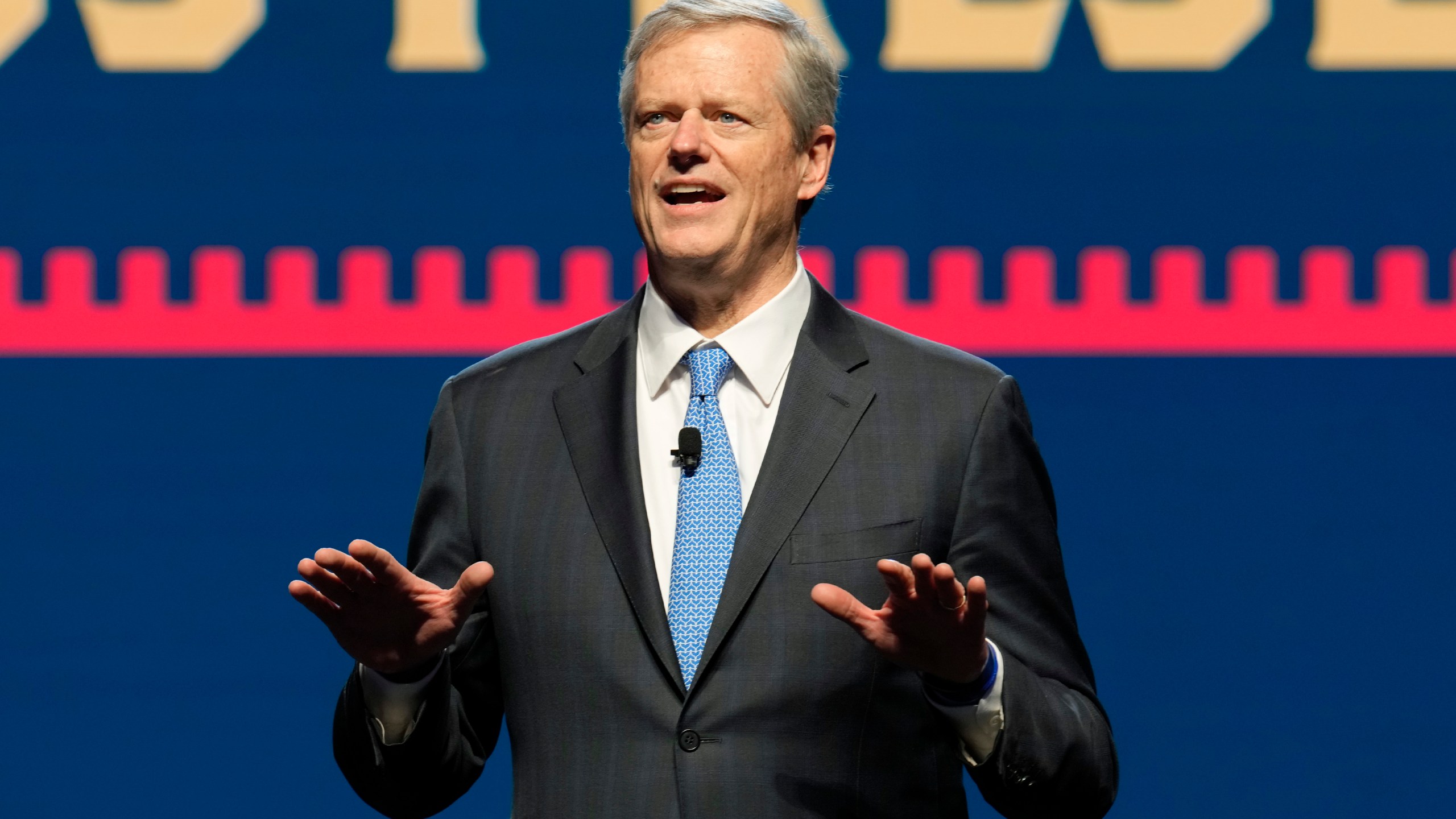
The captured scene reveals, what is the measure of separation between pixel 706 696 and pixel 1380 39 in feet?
7.20

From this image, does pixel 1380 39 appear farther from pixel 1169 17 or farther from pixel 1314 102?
pixel 1169 17

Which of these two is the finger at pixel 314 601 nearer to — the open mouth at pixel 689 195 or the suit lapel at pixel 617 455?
the suit lapel at pixel 617 455

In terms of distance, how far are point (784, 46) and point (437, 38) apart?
5.06ft

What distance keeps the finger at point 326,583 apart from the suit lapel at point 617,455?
10.2 inches

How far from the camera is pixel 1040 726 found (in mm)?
1477

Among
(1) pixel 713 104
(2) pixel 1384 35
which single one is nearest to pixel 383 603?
(1) pixel 713 104

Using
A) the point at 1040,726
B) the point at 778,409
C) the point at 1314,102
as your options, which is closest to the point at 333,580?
the point at 778,409

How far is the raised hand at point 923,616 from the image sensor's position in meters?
1.28

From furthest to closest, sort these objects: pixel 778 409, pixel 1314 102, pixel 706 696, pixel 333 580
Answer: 1. pixel 1314 102
2. pixel 778 409
3. pixel 706 696
4. pixel 333 580

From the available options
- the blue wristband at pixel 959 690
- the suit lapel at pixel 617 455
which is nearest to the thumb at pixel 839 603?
the blue wristband at pixel 959 690

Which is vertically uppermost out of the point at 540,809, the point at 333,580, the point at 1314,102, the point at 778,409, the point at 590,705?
the point at 1314,102

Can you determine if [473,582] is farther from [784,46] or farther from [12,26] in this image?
[12,26]

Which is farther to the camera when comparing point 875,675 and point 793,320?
point 793,320

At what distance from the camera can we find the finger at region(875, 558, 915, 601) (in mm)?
1258
